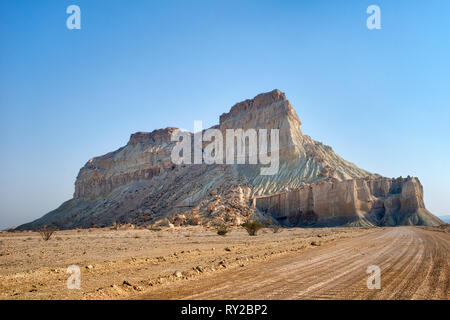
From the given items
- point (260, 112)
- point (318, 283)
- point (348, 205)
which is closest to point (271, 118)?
point (260, 112)

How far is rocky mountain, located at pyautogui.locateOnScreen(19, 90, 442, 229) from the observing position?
55938 millimetres

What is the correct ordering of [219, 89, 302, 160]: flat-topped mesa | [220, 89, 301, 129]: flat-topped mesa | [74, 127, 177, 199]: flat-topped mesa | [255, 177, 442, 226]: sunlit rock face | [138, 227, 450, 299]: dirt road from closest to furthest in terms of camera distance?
[138, 227, 450, 299]: dirt road < [255, 177, 442, 226]: sunlit rock face < [219, 89, 302, 160]: flat-topped mesa < [220, 89, 301, 129]: flat-topped mesa < [74, 127, 177, 199]: flat-topped mesa

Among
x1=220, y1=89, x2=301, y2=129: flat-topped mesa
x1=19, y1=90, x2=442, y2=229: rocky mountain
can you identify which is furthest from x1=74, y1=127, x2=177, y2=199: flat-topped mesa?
x1=220, y1=89, x2=301, y2=129: flat-topped mesa

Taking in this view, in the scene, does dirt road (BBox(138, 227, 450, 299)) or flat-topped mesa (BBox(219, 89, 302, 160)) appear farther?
flat-topped mesa (BBox(219, 89, 302, 160))

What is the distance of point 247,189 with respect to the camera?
64.9m

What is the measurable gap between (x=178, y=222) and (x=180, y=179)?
29.1 metres

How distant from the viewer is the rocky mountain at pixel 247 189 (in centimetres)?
5594

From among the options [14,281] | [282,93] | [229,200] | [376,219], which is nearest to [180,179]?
[229,200]

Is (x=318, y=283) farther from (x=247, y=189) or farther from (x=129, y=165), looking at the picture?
(x=129, y=165)

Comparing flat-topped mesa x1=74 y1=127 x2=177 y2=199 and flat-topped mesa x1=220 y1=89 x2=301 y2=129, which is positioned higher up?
flat-topped mesa x1=220 y1=89 x2=301 y2=129

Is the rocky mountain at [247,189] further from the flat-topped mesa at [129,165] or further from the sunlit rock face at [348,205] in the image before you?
the flat-topped mesa at [129,165]

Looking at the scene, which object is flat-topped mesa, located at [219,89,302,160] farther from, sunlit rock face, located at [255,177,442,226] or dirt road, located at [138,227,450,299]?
dirt road, located at [138,227,450,299]

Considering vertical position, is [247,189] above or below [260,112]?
below

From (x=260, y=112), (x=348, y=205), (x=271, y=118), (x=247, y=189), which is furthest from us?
(x=260, y=112)
